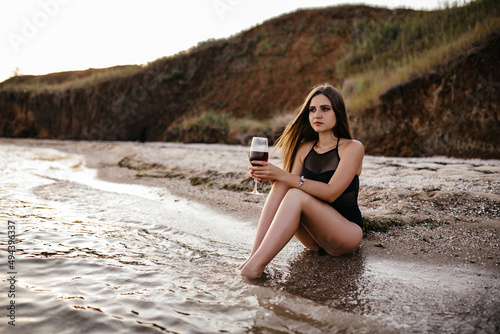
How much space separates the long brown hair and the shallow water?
0.90 metres

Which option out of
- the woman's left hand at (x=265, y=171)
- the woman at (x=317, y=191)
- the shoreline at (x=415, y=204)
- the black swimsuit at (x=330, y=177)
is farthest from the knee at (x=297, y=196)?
the shoreline at (x=415, y=204)

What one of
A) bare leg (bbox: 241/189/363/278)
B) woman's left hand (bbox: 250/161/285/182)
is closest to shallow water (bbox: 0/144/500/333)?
bare leg (bbox: 241/189/363/278)

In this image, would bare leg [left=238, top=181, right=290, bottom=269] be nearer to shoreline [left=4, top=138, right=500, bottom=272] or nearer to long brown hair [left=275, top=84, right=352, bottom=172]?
long brown hair [left=275, top=84, right=352, bottom=172]

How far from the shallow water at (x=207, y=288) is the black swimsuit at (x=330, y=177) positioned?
1.18 feet

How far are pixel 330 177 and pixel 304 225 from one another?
0.44 meters

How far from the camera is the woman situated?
2480mm

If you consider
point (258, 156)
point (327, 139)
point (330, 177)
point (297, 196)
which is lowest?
point (297, 196)

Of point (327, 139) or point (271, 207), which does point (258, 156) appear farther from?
point (327, 139)

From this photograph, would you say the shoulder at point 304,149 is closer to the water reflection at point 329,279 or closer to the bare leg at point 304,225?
the bare leg at point 304,225

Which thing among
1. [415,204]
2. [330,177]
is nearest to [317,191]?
[330,177]

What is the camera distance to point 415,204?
12.0ft

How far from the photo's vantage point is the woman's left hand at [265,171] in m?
2.60

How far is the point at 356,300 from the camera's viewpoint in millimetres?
2078

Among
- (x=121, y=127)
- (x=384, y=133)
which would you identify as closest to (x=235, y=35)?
(x=121, y=127)
